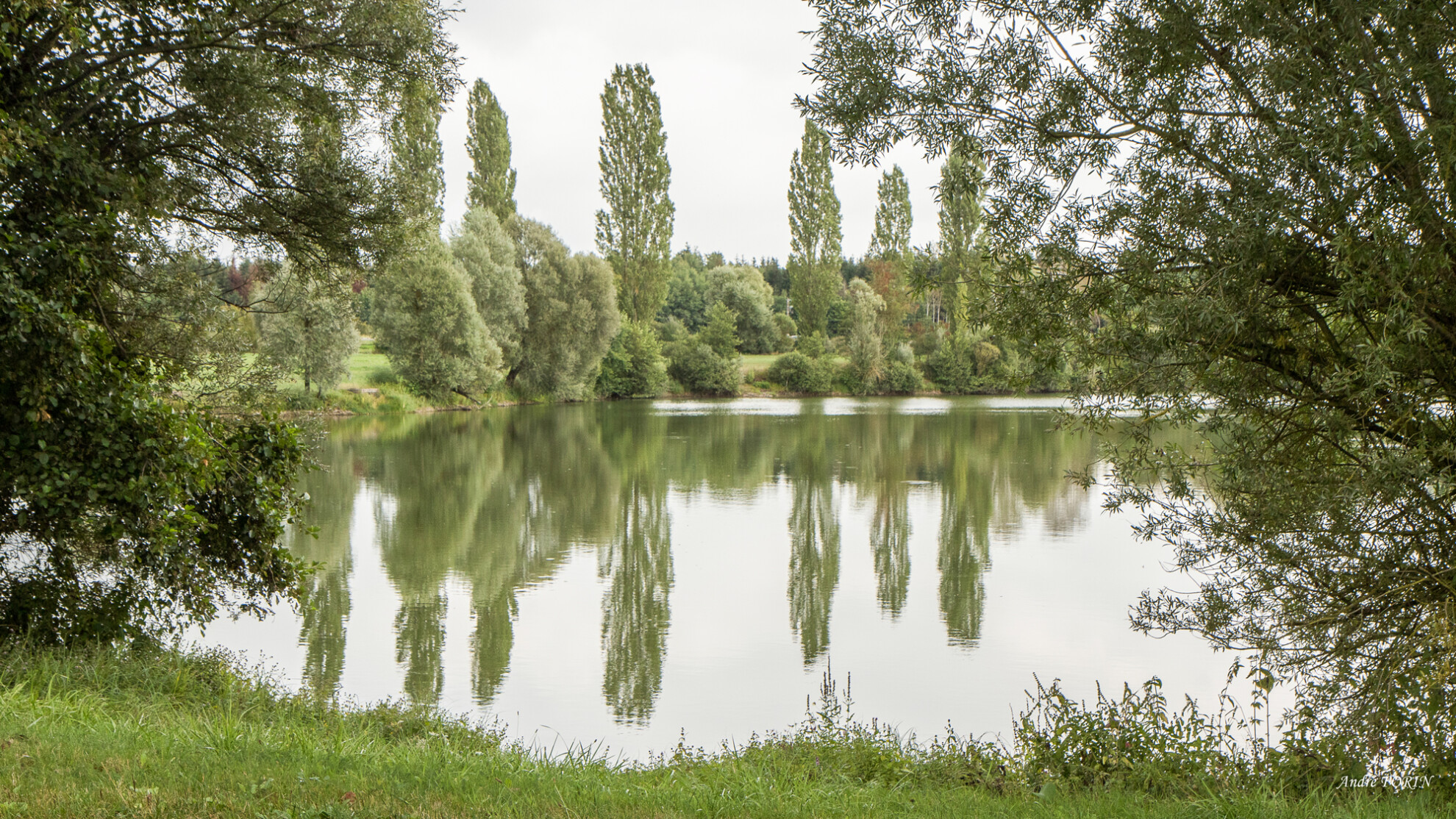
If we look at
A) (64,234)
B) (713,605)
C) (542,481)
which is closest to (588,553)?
(713,605)

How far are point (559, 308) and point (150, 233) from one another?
4016 centimetres

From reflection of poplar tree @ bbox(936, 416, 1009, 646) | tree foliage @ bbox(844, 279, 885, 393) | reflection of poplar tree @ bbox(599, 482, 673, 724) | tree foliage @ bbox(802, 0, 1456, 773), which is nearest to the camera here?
tree foliage @ bbox(802, 0, 1456, 773)

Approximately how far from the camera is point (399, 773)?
4.57m

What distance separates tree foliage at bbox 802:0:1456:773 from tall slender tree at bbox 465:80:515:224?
45021 millimetres

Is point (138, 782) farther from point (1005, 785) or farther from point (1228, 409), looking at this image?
point (1228, 409)

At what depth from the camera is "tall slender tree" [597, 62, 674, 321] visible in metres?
54.5

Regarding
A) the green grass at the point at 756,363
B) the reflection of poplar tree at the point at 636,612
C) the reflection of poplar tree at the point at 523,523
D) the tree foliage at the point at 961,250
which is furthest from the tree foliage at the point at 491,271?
the tree foliage at the point at 961,250

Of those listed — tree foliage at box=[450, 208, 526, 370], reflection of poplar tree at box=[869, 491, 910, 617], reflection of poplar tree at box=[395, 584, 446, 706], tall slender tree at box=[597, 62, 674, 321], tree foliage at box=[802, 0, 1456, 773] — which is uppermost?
tall slender tree at box=[597, 62, 674, 321]

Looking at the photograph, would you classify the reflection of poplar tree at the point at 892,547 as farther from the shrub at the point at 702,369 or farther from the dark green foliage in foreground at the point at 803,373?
the dark green foliage in foreground at the point at 803,373

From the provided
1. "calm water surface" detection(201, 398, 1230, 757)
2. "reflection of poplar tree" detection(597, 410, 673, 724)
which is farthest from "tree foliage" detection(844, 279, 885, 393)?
"reflection of poplar tree" detection(597, 410, 673, 724)

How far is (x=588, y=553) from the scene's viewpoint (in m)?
15.0

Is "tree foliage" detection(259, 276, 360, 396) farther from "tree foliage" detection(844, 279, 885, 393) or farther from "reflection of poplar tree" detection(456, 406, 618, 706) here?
"tree foliage" detection(844, 279, 885, 393)

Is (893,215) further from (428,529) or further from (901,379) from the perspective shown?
(428,529)

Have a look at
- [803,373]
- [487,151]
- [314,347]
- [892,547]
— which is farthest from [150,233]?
[803,373]
